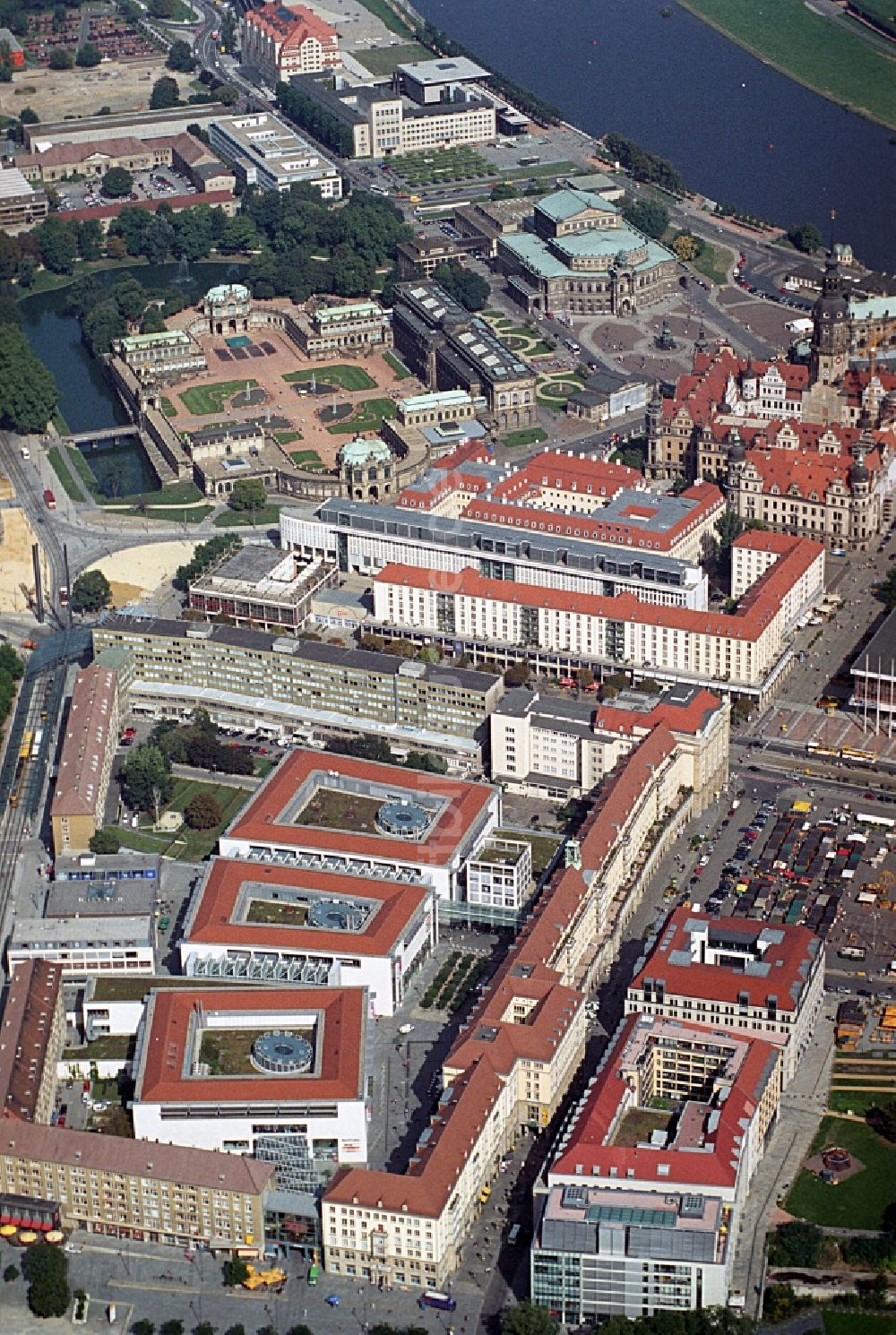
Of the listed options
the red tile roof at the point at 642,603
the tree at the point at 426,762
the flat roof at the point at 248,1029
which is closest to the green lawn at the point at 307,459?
the red tile roof at the point at 642,603

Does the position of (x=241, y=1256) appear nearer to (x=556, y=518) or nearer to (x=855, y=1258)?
(x=855, y=1258)

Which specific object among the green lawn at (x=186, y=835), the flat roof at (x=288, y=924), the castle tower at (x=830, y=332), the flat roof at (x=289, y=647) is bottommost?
the green lawn at (x=186, y=835)

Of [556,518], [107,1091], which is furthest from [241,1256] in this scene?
[556,518]

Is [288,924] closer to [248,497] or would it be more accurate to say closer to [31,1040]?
[31,1040]

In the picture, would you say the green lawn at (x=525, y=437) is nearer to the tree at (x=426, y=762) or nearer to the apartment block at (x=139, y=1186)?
the tree at (x=426, y=762)

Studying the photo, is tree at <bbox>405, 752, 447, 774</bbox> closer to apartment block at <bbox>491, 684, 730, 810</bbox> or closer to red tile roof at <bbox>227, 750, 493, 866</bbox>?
apartment block at <bbox>491, 684, 730, 810</bbox>

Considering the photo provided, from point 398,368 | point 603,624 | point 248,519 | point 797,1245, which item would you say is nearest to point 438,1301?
point 797,1245

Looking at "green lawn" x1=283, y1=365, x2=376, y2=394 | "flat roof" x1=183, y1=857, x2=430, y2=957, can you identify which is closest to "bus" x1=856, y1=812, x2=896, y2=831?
"flat roof" x1=183, y1=857, x2=430, y2=957
